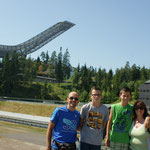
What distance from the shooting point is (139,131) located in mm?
4781

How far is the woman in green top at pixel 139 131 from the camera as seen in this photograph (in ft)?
15.5

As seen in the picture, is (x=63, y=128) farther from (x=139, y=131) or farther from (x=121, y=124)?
(x=139, y=131)

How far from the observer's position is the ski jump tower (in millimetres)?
90875

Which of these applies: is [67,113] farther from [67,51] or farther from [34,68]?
[67,51]

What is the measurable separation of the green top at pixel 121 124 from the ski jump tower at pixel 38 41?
90.7 meters

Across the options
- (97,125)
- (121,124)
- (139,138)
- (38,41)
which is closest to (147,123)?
(139,138)

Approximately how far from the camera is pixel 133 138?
490cm

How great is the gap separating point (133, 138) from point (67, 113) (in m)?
1.82

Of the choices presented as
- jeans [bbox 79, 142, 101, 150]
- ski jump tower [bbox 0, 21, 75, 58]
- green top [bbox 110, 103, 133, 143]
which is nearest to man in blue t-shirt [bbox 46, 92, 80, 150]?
jeans [bbox 79, 142, 101, 150]

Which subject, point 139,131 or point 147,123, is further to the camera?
point 139,131

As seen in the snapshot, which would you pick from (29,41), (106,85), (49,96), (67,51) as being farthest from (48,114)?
(67,51)

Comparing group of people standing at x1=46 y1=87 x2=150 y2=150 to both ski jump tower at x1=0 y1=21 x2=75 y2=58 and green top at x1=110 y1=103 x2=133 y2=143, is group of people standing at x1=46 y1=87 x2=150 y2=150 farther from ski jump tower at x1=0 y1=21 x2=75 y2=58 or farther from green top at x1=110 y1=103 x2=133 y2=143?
ski jump tower at x1=0 y1=21 x2=75 y2=58

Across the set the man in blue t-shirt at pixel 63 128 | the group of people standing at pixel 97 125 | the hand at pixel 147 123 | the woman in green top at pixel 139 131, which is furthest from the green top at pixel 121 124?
the man in blue t-shirt at pixel 63 128

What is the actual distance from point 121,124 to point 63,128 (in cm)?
158
